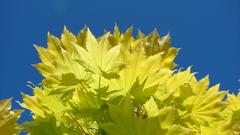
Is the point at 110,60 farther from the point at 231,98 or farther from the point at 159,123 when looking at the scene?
the point at 231,98

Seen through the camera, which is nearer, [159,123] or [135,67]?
[159,123]

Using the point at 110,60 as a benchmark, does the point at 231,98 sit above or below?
above

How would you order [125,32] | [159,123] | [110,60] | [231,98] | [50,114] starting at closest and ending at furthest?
[159,123]
[110,60]
[50,114]
[125,32]
[231,98]

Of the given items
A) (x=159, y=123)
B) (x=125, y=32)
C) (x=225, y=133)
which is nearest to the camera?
(x=159, y=123)

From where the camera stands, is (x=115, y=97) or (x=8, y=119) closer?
(x=8, y=119)

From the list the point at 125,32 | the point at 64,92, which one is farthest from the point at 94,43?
the point at 125,32

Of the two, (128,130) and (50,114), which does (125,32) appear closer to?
(50,114)

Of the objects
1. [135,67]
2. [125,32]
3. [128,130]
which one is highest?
[125,32]
